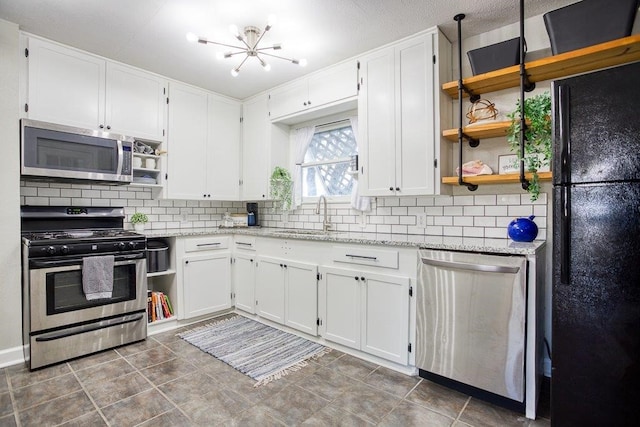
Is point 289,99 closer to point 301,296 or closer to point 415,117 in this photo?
point 415,117

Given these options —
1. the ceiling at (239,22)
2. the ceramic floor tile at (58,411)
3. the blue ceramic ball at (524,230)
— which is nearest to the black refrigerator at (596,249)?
the blue ceramic ball at (524,230)

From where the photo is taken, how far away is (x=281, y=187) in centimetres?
379

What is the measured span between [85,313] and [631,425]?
3430mm

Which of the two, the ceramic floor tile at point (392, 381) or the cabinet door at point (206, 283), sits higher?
the cabinet door at point (206, 283)

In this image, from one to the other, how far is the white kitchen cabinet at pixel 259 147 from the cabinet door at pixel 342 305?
1550mm

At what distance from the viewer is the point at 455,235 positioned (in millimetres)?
2721

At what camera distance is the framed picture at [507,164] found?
7.91ft

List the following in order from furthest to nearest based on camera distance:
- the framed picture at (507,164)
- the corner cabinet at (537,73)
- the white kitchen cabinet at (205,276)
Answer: the white kitchen cabinet at (205,276) < the framed picture at (507,164) < the corner cabinet at (537,73)

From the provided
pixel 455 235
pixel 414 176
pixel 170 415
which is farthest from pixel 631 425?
pixel 170 415

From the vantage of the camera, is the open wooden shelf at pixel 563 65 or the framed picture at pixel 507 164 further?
the framed picture at pixel 507 164

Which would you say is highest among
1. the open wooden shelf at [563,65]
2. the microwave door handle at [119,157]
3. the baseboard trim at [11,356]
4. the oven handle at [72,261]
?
the open wooden shelf at [563,65]

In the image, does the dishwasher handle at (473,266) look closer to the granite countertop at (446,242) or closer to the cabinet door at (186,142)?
the granite countertop at (446,242)

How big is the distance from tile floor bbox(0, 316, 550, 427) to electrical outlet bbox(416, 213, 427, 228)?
1.23m

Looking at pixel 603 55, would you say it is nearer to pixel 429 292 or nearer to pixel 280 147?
pixel 429 292
